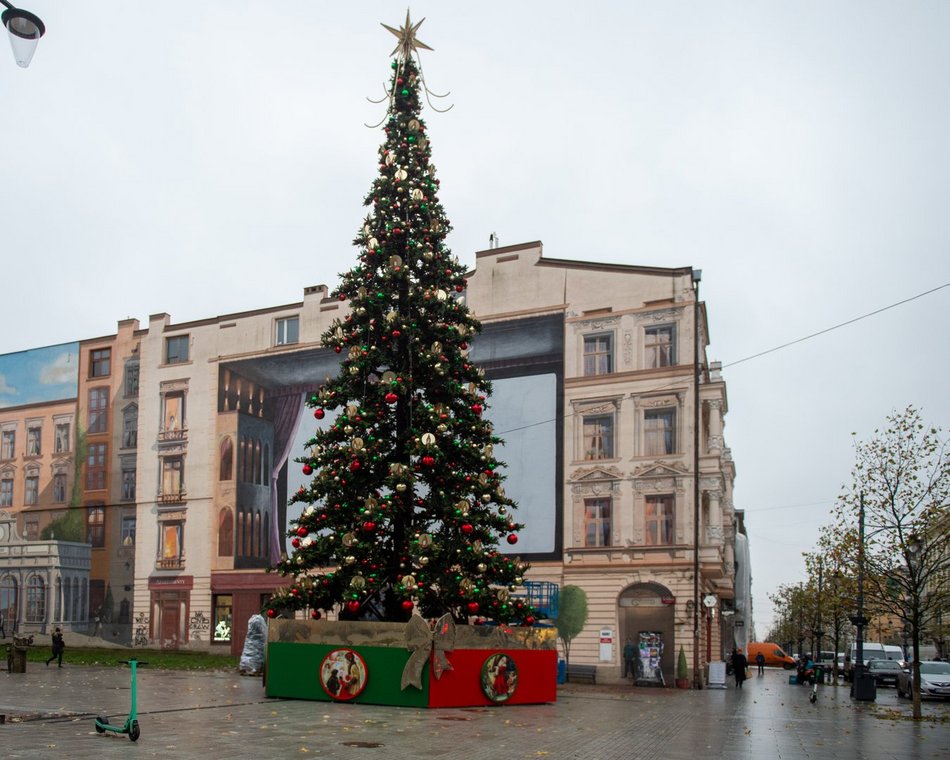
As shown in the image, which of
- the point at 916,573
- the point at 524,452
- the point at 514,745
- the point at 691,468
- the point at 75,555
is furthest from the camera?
the point at 75,555

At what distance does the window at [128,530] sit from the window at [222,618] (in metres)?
5.52

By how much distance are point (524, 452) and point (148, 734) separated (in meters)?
27.4

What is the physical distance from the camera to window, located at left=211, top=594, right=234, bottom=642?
47.4m

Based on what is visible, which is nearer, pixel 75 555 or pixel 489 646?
pixel 489 646

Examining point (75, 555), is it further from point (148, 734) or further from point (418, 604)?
point (148, 734)

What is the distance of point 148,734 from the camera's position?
15.0 meters

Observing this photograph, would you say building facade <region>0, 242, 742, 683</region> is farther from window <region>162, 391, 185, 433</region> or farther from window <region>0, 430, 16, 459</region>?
window <region>0, 430, 16, 459</region>

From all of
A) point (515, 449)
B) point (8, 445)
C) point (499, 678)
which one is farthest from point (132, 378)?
point (499, 678)

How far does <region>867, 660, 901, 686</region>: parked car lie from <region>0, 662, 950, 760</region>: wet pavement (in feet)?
78.1

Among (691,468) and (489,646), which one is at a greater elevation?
(691,468)

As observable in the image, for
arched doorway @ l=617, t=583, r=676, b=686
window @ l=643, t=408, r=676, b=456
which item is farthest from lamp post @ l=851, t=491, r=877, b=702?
window @ l=643, t=408, r=676, b=456

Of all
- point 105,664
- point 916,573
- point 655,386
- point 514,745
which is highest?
point 655,386

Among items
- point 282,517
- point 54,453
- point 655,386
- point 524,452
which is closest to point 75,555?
point 54,453

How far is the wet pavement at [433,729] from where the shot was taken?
44.9 feet
